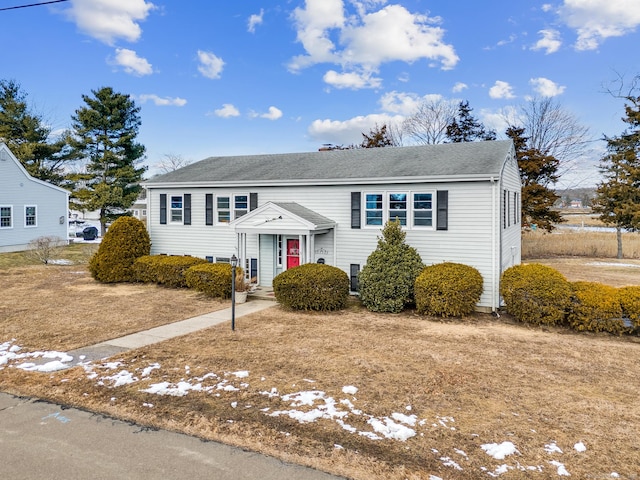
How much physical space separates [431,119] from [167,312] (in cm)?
3056

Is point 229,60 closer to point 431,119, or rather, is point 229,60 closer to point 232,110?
point 232,110

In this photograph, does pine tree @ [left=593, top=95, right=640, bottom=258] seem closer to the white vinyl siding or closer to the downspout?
the downspout

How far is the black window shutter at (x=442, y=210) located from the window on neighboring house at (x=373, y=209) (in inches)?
73.2

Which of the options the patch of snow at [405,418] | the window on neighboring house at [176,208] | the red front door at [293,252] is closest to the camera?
the patch of snow at [405,418]

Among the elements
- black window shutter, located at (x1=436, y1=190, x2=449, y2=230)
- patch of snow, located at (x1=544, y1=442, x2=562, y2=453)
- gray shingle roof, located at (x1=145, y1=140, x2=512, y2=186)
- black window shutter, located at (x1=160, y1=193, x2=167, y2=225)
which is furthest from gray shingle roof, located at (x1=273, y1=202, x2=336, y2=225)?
patch of snow, located at (x1=544, y1=442, x2=562, y2=453)

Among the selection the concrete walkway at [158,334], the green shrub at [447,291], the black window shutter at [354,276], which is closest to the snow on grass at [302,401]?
the concrete walkway at [158,334]

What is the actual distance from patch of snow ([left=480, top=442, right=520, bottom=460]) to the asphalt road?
5.90ft

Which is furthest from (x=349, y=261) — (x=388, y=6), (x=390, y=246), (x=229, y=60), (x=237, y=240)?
(x=229, y=60)

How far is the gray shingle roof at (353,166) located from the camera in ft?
44.4

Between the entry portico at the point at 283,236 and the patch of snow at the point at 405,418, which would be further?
the entry portico at the point at 283,236

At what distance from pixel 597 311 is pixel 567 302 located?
63 centimetres

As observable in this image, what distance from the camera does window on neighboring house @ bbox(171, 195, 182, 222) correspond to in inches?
691

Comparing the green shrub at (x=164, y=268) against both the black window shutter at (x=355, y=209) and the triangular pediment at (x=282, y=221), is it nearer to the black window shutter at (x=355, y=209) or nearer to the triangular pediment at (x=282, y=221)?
the triangular pediment at (x=282, y=221)

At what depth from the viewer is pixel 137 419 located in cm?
543
